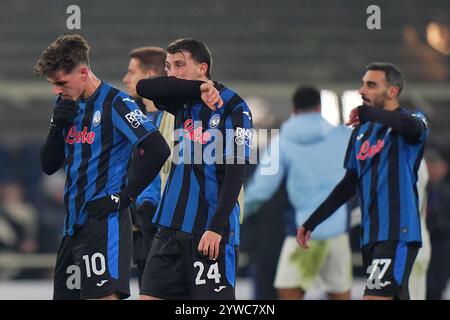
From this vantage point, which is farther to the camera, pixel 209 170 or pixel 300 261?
pixel 300 261

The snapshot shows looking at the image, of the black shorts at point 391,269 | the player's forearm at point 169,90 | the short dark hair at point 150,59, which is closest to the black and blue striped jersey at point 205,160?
the player's forearm at point 169,90

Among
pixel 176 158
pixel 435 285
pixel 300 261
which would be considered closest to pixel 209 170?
pixel 176 158

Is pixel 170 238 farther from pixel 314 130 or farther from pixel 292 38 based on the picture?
pixel 292 38

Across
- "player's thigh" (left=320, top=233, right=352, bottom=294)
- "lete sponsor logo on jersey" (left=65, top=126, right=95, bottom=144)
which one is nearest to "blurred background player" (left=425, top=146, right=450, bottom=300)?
"player's thigh" (left=320, top=233, right=352, bottom=294)

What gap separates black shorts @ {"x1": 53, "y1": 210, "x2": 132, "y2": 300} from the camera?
18.9ft

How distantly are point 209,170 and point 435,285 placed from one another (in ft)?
17.4

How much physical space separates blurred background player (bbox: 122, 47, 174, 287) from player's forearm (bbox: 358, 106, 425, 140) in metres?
1.10

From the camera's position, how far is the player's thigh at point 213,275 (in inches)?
225

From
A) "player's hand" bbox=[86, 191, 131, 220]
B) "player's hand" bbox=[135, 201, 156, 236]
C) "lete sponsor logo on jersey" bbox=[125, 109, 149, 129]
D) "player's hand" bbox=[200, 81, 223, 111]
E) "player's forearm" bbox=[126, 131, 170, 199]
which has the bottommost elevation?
"player's hand" bbox=[135, 201, 156, 236]

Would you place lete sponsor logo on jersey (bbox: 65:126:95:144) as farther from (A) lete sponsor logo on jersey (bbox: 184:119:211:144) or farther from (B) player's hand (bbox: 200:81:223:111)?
(B) player's hand (bbox: 200:81:223:111)

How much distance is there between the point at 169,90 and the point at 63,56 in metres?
0.55

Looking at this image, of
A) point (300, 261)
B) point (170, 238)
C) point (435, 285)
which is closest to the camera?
point (170, 238)
